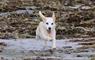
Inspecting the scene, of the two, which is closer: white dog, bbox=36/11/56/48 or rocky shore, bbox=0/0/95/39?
white dog, bbox=36/11/56/48

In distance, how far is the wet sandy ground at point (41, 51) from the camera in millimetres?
→ 17734

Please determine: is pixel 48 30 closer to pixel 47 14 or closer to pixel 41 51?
pixel 41 51

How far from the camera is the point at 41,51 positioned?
758 inches

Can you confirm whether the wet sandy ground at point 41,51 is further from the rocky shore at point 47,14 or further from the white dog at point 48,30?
the rocky shore at point 47,14

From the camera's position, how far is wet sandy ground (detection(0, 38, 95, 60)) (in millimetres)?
17734

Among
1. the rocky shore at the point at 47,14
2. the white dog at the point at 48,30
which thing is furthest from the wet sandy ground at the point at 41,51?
the rocky shore at the point at 47,14

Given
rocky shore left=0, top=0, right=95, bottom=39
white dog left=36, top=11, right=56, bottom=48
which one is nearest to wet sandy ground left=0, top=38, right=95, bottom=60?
white dog left=36, top=11, right=56, bottom=48

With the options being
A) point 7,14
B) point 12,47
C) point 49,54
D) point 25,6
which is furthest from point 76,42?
point 25,6

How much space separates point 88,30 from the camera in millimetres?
27531

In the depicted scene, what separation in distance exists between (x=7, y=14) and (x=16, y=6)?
9.88 feet

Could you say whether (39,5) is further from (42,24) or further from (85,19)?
(42,24)

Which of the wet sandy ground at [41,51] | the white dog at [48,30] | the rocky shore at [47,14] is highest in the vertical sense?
the white dog at [48,30]

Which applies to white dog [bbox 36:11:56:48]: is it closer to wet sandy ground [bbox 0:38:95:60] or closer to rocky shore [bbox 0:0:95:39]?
wet sandy ground [bbox 0:38:95:60]

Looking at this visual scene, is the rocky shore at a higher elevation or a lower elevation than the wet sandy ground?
lower
